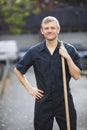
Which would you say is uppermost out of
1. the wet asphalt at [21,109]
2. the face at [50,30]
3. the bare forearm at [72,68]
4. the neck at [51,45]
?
the face at [50,30]

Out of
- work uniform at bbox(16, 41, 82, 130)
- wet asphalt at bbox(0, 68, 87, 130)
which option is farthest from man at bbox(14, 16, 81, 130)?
wet asphalt at bbox(0, 68, 87, 130)

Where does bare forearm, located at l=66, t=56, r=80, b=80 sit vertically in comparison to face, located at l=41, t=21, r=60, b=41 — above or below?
below

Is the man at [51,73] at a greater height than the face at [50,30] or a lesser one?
lesser

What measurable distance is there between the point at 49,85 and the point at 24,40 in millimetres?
43360

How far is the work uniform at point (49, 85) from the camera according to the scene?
6746mm

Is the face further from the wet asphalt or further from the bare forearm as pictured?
the wet asphalt

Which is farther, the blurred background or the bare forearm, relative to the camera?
the blurred background

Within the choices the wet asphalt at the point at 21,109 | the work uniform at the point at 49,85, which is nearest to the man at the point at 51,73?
the work uniform at the point at 49,85

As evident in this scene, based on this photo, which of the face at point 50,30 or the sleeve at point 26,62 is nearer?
the face at point 50,30

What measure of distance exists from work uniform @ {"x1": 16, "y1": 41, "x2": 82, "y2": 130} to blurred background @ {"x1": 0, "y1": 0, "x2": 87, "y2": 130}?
3.76 meters

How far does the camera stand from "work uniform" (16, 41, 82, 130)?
22.1ft

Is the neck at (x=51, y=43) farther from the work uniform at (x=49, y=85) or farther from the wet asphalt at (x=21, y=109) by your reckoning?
the wet asphalt at (x=21, y=109)

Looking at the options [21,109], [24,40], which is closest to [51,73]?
[21,109]

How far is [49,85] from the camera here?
6.73 metres
